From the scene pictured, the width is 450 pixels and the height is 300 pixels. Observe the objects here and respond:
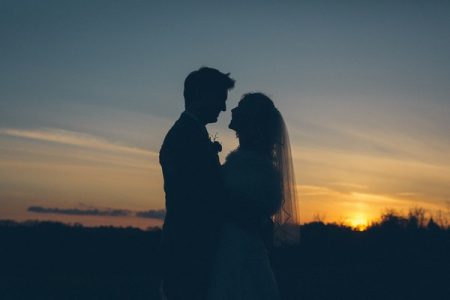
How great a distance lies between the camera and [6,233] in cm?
3152

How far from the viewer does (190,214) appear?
3959 millimetres

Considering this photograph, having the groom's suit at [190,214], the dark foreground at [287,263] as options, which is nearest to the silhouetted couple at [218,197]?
the groom's suit at [190,214]

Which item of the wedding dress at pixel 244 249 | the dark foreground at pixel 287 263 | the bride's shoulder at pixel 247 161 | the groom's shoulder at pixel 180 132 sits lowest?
the dark foreground at pixel 287 263

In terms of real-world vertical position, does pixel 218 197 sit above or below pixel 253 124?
below

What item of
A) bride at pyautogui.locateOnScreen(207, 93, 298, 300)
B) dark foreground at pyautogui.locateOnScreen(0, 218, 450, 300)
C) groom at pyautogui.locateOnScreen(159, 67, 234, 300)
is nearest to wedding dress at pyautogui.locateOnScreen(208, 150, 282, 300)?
bride at pyautogui.locateOnScreen(207, 93, 298, 300)

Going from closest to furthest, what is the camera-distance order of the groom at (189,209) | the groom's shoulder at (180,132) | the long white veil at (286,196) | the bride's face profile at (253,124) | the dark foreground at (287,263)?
the groom at (189,209), the groom's shoulder at (180,132), the bride's face profile at (253,124), the long white veil at (286,196), the dark foreground at (287,263)

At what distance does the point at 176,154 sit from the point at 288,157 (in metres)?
1.29

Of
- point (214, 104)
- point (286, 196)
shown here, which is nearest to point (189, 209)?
point (214, 104)

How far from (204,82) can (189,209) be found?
2.80ft

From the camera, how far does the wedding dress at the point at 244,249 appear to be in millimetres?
4285

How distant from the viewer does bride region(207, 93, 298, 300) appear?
430 centimetres

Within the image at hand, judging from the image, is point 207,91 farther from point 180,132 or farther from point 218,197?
point 218,197

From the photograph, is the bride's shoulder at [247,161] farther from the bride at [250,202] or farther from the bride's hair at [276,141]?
the bride's hair at [276,141]

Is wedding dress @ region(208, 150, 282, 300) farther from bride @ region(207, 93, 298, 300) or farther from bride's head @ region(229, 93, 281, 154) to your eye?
bride's head @ region(229, 93, 281, 154)
